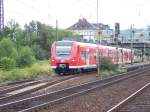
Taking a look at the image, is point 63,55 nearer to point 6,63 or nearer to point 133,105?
point 6,63

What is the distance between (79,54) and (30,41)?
48.5 metres

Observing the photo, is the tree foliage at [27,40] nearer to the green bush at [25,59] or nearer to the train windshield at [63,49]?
the green bush at [25,59]

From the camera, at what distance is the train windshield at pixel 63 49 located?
41112 millimetres

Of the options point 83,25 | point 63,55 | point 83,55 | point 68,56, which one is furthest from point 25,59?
point 83,25

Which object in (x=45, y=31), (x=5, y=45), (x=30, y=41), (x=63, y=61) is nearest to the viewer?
(x=63, y=61)

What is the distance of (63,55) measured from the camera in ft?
136

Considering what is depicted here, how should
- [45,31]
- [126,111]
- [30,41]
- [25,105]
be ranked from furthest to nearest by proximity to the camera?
[45,31], [30,41], [25,105], [126,111]

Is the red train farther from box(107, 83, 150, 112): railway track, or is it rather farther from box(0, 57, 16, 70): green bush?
box(107, 83, 150, 112): railway track

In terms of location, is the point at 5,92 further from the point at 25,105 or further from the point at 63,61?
the point at 63,61

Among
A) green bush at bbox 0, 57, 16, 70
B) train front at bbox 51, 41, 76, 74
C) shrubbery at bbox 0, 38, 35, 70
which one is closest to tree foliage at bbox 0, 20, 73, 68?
shrubbery at bbox 0, 38, 35, 70

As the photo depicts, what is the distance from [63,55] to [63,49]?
0.54 metres

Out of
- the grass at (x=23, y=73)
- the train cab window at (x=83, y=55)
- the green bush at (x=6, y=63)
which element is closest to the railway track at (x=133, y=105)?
the grass at (x=23, y=73)

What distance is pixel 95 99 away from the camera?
66.8ft

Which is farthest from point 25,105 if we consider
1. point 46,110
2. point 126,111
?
point 126,111
